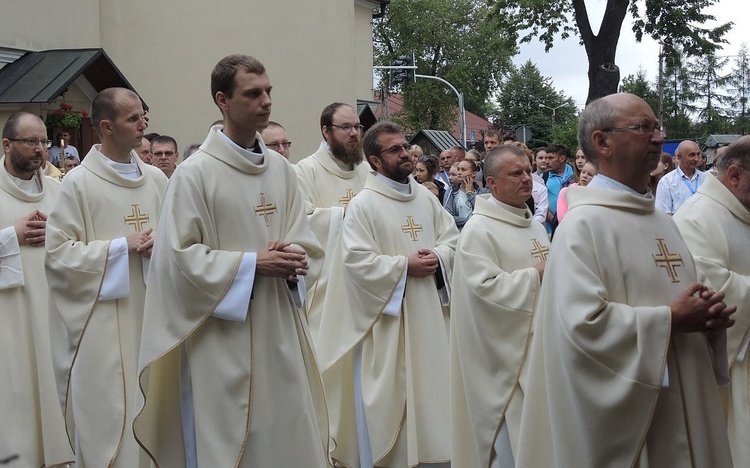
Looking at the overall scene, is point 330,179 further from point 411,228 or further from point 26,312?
point 26,312

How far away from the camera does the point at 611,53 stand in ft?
90.2

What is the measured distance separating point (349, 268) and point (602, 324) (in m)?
3.72

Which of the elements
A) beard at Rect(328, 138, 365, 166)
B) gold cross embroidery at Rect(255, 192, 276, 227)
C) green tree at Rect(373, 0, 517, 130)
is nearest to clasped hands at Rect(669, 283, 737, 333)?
gold cross embroidery at Rect(255, 192, 276, 227)

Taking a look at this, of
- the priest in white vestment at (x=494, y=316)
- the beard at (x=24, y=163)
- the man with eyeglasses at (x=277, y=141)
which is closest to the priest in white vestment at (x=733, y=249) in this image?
the priest in white vestment at (x=494, y=316)

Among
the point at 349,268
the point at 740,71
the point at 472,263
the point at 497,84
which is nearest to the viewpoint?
the point at 472,263

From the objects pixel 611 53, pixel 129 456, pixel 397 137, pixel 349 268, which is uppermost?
pixel 611 53

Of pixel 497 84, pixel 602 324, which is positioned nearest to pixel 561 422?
pixel 602 324

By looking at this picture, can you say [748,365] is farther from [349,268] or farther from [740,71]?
[740,71]

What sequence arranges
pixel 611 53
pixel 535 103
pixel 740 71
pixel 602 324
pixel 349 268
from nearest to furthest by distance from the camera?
pixel 602 324 → pixel 349 268 → pixel 611 53 → pixel 535 103 → pixel 740 71

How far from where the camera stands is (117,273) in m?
6.68

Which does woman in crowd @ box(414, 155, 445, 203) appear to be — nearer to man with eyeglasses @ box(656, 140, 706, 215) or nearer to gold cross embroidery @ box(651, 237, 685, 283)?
man with eyeglasses @ box(656, 140, 706, 215)

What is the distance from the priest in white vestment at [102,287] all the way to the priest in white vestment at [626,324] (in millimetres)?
3359

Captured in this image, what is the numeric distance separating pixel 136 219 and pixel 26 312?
144 cm

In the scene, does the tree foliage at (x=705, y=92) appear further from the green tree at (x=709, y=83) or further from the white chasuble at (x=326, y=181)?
the white chasuble at (x=326, y=181)
